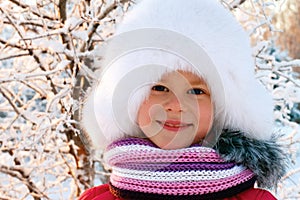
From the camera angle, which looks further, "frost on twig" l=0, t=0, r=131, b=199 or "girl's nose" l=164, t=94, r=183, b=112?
"frost on twig" l=0, t=0, r=131, b=199

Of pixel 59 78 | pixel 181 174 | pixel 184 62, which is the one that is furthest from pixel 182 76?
pixel 59 78

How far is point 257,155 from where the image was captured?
1371 mm

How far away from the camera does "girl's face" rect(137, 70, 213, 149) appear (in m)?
1.34

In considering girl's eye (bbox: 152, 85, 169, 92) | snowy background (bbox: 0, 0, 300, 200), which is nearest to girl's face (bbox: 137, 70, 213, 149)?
girl's eye (bbox: 152, 85, 169, 92)

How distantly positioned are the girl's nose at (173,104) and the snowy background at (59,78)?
0.90 metres

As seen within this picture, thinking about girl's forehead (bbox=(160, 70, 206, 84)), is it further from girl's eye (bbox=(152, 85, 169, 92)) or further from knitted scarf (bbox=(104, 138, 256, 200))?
knitted scarf (bbox=(104, 138, 256, 200))

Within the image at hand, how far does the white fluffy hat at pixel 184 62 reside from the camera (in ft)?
4.48

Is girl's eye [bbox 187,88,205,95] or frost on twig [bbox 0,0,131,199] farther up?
girl's eye [bbox 187,88,205,95]

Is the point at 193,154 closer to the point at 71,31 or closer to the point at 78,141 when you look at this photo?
the point at 71,31

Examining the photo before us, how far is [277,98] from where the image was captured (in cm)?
292

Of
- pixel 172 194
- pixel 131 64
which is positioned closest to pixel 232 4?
pixel 131 64

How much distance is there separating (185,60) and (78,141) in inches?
63.9

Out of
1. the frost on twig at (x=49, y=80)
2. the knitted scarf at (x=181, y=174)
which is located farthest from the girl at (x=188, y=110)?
the frost on twig at (x=49, y=80)

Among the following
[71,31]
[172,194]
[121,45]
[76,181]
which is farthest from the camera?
[76,181]
